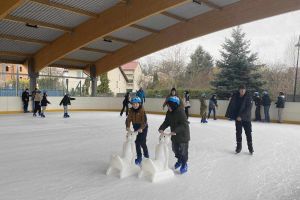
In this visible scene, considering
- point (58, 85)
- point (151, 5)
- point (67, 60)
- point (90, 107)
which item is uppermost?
point (151, 5)

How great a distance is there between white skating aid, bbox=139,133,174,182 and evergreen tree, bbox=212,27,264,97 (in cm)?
1978

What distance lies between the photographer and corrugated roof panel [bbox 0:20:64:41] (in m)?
14.8

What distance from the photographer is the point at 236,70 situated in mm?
23688

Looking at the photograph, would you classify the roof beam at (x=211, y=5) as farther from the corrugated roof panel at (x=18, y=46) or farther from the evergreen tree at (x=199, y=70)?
the evergreen tree at (x=199, y=70)

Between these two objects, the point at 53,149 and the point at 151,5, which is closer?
the point at 53,149

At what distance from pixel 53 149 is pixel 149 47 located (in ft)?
43.7

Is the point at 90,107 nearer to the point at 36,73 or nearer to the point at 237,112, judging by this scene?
the point at 36,73

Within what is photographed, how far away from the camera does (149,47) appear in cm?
1900

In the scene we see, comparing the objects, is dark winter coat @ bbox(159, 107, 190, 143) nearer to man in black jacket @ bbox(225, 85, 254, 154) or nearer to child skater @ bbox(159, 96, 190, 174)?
child skater @ bbox(159, 96, 190, 174)

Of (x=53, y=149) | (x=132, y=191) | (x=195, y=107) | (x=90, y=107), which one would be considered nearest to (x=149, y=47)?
(x=195, y=107)

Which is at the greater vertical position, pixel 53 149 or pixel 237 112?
pixel 237 112

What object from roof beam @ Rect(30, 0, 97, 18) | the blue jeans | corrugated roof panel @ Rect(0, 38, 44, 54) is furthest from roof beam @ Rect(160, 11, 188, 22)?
corrugated roof panel @ Rect(0, 38, 44, 54)

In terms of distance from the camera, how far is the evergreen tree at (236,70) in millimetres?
23516

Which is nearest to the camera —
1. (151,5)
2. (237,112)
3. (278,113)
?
(237,112)
